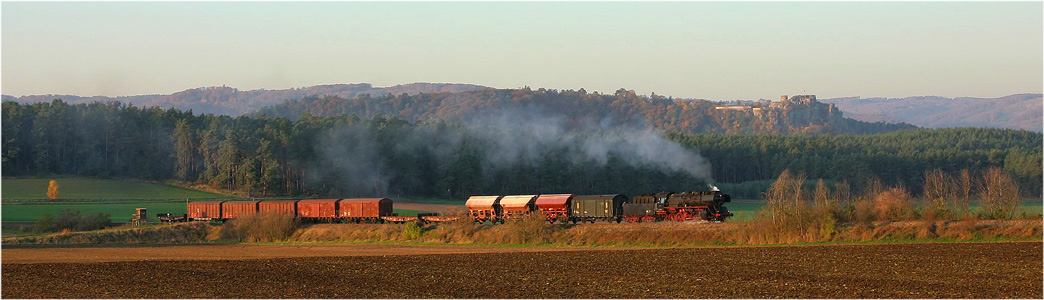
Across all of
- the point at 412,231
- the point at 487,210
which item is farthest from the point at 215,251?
the point at 487,210

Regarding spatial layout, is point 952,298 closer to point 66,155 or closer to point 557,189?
point 557,189

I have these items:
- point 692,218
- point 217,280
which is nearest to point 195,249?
point 217,280

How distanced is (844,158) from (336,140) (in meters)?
70.8

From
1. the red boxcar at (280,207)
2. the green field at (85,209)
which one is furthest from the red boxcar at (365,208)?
the green field at (85,209)

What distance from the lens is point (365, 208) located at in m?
74.0

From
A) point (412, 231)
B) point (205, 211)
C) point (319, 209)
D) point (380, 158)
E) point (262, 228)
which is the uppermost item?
point (380, 158)

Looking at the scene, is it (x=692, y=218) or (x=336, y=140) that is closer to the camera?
(x=692, y=218)

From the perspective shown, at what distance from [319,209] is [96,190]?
50252 mm

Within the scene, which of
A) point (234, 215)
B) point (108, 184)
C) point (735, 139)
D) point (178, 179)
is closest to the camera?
point (234, 215)

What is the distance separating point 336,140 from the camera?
450 ft

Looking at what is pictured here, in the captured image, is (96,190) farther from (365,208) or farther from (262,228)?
(365,208)

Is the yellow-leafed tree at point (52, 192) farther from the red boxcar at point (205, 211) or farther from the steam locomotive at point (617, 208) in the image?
the steam locomotive at point (617, 208)

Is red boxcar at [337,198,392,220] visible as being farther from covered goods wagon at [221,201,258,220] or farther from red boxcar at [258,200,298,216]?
covered goods wagon at [221,201,258,220]

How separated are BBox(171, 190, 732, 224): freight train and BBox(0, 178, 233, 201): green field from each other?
3252cm
